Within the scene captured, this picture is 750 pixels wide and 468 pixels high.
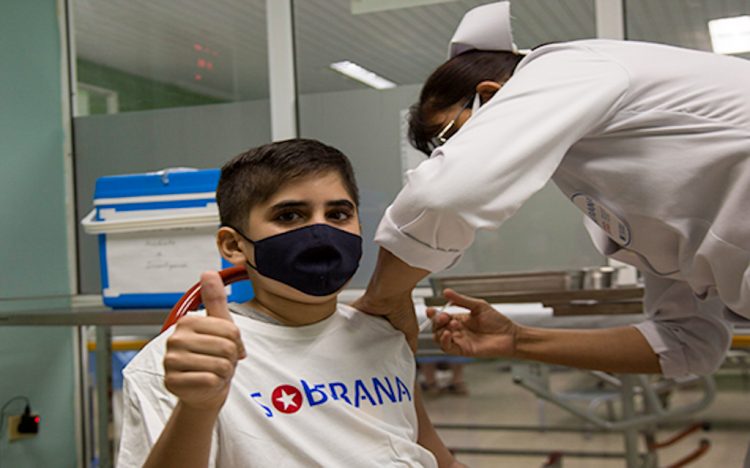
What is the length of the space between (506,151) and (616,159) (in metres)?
0.20

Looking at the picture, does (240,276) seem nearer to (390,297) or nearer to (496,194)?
(390,297)

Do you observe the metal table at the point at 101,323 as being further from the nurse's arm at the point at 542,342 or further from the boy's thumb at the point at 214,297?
the boy's thumb at the point at 214,297

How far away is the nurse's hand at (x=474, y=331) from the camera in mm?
1430

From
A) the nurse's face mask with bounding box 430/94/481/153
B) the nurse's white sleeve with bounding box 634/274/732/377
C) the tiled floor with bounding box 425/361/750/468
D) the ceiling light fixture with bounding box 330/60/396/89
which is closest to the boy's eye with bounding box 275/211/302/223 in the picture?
the nurse's face mask with bounding box 430/94/481/153

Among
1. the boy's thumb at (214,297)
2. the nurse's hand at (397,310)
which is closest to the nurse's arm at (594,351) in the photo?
the nurse's hand at (397,310)

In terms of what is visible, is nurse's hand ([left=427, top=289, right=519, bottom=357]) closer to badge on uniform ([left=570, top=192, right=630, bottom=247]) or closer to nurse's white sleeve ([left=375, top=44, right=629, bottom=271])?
badge on uniform ([left=570, top=192, right=630, bottom=247])

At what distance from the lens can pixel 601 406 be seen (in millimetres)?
5742

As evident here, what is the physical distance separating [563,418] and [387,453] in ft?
15.1

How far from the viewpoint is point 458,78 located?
4.00 feet

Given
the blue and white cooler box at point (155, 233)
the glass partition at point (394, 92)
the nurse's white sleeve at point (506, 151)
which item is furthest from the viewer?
the glass partition at point (394, 92)

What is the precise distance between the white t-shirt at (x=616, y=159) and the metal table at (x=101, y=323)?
1552mm

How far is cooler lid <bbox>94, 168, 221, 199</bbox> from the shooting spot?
2545 mm

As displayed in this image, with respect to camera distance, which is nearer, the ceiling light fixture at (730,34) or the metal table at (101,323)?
the metal table at (101,323)

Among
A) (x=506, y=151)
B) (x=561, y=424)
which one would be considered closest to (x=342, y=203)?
(x=506, y=151)
